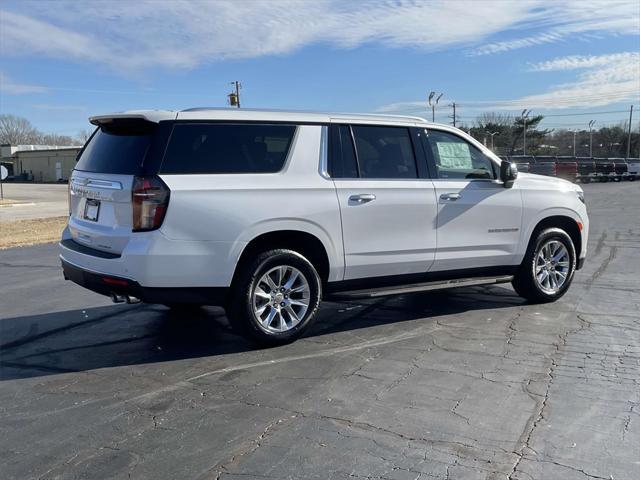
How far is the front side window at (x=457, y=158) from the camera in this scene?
631 centimetres

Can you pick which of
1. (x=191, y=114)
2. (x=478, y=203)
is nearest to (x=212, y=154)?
(x=191, y=114)

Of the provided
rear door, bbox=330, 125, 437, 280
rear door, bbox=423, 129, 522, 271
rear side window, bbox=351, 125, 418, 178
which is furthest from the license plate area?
rear door, bbox=423, 129, 522, 271

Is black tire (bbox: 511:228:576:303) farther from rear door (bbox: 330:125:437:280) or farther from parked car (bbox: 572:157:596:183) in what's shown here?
parked car (bbox: 572:157:596:183)

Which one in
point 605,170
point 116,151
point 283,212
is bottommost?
point 605,170

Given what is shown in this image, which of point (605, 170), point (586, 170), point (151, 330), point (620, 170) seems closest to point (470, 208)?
point (151, 330)

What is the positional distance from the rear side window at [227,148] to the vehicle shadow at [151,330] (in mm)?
1611

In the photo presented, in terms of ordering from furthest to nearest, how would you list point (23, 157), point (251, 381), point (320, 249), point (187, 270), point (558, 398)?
point (23, 157) → point (320, 249) → point (187, 270) → point (251, 381) → point (558, 398)

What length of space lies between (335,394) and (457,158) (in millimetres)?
3207

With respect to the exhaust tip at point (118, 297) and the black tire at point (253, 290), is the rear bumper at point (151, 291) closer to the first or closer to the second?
the exhaust tip at point (118, 297)

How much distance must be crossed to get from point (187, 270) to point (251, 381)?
104cm

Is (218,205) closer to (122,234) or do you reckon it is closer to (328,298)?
(122,234)

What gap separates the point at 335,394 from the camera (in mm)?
4328

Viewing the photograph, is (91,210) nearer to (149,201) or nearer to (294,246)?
(149,201)

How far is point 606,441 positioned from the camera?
3570 millimetres
